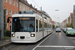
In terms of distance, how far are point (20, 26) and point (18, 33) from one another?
64 centimetres

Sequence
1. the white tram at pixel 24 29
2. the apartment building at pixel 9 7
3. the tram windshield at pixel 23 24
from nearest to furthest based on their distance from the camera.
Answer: the white tram at pixel 24 29
the tram windshield at pixel 23 24
the apartment building at pixel 9 7

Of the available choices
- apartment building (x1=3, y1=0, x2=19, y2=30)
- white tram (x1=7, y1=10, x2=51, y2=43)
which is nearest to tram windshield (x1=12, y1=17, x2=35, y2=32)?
white tram (x1=7, y1=10, x2=51, y2=43)

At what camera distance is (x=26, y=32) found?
12.0 m

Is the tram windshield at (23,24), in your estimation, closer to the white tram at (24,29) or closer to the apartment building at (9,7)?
the white tram at (24,29)

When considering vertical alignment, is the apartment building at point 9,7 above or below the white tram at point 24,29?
above

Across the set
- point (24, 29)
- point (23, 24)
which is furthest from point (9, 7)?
point (24, 29)

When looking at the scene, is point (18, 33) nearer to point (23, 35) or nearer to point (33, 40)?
point (23, 35)

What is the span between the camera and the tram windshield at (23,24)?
12141mm

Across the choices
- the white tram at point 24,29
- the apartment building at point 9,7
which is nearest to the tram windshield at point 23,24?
the white tram at point 24,29

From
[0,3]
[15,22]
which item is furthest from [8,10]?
[15,22]

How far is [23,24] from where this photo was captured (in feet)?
40.1

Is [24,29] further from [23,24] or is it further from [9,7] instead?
[9,7]

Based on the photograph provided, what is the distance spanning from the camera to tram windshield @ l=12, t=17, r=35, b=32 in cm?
1214

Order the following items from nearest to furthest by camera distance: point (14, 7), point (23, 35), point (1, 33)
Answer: point (23, 35)
point (1, 33)
point (14, 7)
